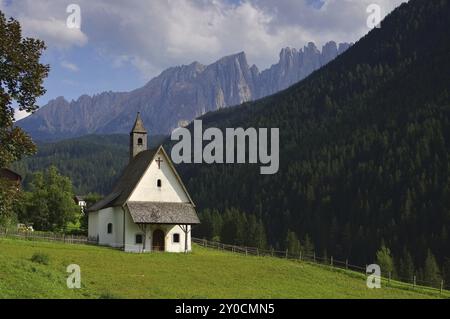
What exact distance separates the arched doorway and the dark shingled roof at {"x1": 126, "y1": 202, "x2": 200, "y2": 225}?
183 cm

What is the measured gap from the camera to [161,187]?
206 feet

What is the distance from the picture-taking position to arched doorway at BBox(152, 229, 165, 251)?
2378 inches

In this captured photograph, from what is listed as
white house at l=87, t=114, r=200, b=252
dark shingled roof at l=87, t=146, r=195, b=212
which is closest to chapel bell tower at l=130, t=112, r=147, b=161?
dark shingled roof at l=87, t=146, r=195, b=212

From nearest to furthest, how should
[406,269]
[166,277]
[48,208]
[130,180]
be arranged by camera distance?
[166,277] → [130,180] → [48,208] → [406,269]

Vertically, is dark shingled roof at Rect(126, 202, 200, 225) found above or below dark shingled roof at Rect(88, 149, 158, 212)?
below

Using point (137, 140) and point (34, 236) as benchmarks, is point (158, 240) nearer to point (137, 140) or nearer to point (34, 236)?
point (34, 236)

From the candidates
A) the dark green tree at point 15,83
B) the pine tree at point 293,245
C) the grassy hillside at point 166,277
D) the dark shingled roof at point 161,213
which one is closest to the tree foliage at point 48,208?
the dark shingled roof at point 161,213

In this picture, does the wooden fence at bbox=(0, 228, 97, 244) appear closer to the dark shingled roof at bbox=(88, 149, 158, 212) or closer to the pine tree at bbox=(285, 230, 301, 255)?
the dark shingled roof at bbox=(88, 149, 158, 212)

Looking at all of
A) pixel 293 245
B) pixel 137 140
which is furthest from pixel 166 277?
pixel 293 245

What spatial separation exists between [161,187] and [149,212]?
369 cm

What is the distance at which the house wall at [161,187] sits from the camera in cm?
6175

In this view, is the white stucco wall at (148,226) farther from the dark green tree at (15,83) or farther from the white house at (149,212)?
the dark green tree at (15,83)

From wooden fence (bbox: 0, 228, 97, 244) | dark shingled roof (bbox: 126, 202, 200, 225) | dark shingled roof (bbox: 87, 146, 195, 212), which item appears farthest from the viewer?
dark shingled roof (bbox: 87, 146, 195, 212)
